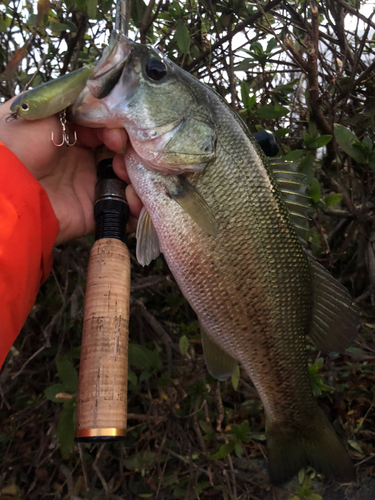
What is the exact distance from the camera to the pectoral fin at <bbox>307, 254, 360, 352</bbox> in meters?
1.39

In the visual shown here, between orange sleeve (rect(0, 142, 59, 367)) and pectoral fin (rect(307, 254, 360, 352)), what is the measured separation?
1.04 metres

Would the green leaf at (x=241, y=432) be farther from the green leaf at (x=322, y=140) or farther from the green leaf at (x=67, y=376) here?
the green leaf at (x=322, y=140)

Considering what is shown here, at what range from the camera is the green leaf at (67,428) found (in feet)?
4.69

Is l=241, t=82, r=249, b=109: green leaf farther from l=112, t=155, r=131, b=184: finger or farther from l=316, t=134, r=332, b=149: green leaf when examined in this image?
l=112, t=155, r=131, b=184: finger

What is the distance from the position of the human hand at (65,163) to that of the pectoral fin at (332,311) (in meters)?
0.80

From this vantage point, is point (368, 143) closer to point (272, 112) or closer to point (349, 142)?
point (349, 142)

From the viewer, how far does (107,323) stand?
109cm

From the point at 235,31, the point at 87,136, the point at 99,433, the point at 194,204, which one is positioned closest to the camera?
the point at 99,433

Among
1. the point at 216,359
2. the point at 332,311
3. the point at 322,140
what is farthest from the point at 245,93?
the point at 216,359

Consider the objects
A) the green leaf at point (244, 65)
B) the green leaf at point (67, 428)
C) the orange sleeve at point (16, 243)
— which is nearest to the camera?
the orange sleeve at point (16, 243)

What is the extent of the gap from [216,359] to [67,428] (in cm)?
70

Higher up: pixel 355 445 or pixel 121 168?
pixel 121 168

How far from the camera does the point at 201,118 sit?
4.11ft

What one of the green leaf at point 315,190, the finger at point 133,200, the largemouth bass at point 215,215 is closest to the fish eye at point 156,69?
the largemouth bass at point 215,215
